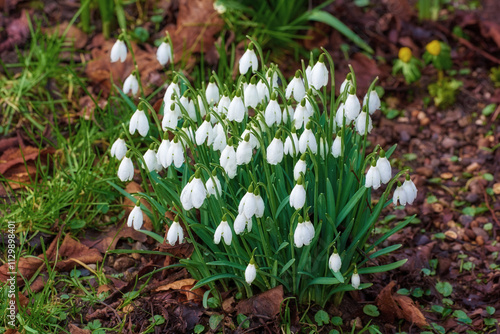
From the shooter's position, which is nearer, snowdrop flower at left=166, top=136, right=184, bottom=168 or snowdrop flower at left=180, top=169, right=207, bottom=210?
snowdrop flower at left=180, top=169, right=207, bottom=210

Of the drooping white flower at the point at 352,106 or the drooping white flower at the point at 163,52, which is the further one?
the drooping white flower at the point at 163,52

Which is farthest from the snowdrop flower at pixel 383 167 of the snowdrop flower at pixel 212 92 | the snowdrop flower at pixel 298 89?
the snowdrop flower at pixel 212 92

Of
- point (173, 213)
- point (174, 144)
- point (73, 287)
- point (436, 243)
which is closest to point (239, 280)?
point (173, 213)

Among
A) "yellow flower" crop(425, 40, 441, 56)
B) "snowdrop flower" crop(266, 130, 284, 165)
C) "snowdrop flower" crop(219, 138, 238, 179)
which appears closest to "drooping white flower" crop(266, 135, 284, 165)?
"snowdrop flower" crop(266, 130, 284, 165)

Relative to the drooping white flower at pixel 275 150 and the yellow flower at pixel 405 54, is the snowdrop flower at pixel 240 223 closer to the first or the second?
the drooping white flower at pixel 275 150

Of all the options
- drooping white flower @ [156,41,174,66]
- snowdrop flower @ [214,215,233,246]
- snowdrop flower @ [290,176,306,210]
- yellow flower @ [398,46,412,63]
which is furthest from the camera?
yellow flower @ [398,46,412,63]

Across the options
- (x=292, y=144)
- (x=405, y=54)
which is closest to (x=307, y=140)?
(x=292, y=144)

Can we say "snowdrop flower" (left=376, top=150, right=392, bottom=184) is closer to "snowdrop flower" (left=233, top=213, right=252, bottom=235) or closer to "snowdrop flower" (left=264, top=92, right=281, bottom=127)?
"snowdrop flower" (left=264, top=92, right=281, bottom=127)

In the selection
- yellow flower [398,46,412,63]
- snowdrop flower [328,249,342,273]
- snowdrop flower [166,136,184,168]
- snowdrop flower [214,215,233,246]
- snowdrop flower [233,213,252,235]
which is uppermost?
snowdrop flower [166,136,184,168]
